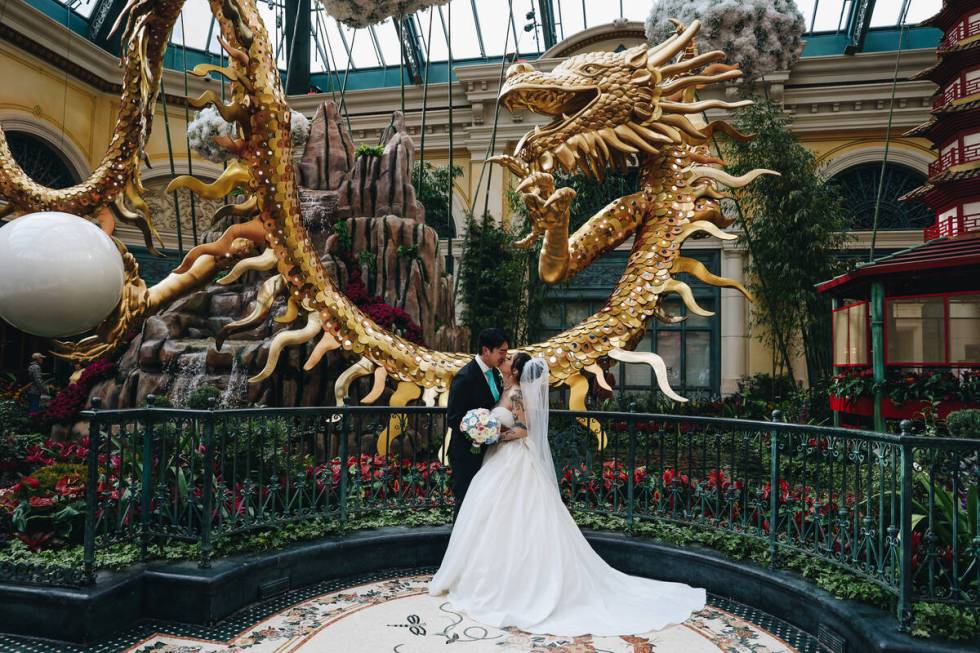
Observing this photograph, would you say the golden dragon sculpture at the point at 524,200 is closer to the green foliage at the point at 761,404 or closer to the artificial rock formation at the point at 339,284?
the artificial rock formation at the point at 339,284

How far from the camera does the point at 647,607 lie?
357cm

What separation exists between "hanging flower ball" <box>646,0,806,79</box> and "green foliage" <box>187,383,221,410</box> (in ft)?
24.2

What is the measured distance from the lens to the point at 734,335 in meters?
14.9

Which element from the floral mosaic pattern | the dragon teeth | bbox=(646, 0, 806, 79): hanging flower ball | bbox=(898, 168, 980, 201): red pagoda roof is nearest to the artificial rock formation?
the dragon teeth

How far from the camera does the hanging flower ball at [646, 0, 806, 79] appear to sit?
8797 millimetres

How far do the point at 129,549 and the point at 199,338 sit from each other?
505cm

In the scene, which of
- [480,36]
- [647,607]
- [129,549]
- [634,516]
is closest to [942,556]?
[647,607]

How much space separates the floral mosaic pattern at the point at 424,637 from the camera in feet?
10.3

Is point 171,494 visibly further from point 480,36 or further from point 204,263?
point 480,36

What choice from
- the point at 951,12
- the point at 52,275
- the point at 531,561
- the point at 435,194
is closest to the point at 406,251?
the point at 531,561

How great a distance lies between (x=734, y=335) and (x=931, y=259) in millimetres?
6490

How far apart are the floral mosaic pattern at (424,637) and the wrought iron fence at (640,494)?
19.3 inches

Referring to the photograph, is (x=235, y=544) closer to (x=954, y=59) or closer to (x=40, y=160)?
(x=954, y=59)

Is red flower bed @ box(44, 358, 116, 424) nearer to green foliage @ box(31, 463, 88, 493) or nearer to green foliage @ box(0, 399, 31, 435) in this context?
green foliage @ box(0, 399, 31, 435)
